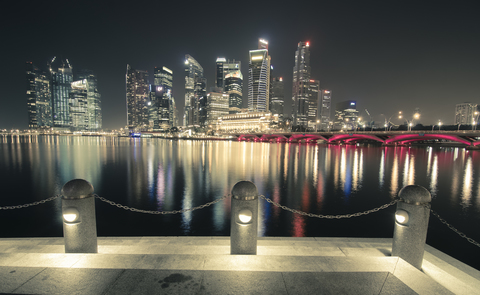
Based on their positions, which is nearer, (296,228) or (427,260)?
(427,260)

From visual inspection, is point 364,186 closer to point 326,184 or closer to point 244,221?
point 326,184

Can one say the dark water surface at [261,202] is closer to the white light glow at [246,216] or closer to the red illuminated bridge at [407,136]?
the white light glow at [246,216]

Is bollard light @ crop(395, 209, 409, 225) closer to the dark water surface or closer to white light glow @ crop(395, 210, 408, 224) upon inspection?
white light glow @ crop(395, 210, 408, 224)

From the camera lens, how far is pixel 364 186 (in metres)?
16.5

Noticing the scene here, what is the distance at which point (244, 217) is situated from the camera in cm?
457

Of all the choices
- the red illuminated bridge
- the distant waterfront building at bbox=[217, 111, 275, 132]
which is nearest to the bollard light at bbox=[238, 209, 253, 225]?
the red illuminated bridge

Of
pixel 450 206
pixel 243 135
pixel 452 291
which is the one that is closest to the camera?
pixel 452 291

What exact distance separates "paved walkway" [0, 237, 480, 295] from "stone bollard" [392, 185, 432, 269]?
1.07 ft

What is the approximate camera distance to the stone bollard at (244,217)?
14.9 ft

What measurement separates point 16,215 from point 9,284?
32.4 feet

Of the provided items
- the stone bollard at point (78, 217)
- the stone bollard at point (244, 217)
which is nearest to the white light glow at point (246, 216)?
the stone bollard at point (244, 217)

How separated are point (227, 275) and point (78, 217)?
Result: 3.40 meters

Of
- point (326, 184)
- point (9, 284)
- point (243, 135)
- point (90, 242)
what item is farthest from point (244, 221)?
point (243, 135)

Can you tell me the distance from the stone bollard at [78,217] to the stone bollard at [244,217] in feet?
10.2
